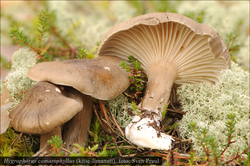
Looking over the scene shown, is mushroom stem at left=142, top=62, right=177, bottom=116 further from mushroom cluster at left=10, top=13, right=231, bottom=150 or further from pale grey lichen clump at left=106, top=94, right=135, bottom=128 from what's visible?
pale grey lichen clump at left=106, top=94, right=135, bottom=128

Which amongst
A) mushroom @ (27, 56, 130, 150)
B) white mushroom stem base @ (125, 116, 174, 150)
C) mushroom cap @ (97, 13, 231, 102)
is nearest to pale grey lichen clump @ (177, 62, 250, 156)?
mushroom cap @ (97, 13, 231, 102)

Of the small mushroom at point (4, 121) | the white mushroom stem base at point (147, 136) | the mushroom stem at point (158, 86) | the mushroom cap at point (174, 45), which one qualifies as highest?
the mushroom cap at point (174, 45)

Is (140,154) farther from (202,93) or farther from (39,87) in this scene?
(39,87)

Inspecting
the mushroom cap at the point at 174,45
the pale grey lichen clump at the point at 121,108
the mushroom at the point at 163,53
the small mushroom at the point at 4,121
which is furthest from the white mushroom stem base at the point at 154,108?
the small mushroom at the point at 4,121

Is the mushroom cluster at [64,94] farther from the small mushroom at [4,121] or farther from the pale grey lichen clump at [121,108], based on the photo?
the pale grey lichen clump at [121,108]

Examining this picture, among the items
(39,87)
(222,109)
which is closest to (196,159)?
(222,109)

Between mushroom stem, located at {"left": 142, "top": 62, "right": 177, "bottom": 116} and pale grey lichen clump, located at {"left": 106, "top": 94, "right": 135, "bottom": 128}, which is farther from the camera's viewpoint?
pale grey lichen clump, located at {"left": 106, "top": 94, "right": 135, "bottom": 128}

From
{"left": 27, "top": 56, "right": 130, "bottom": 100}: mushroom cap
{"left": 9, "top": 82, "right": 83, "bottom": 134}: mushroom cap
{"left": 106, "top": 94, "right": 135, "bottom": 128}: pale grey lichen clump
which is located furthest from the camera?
{"left": 106, "top": 94, "right": 135, "bottom": 128}: pale grey lichen clump
